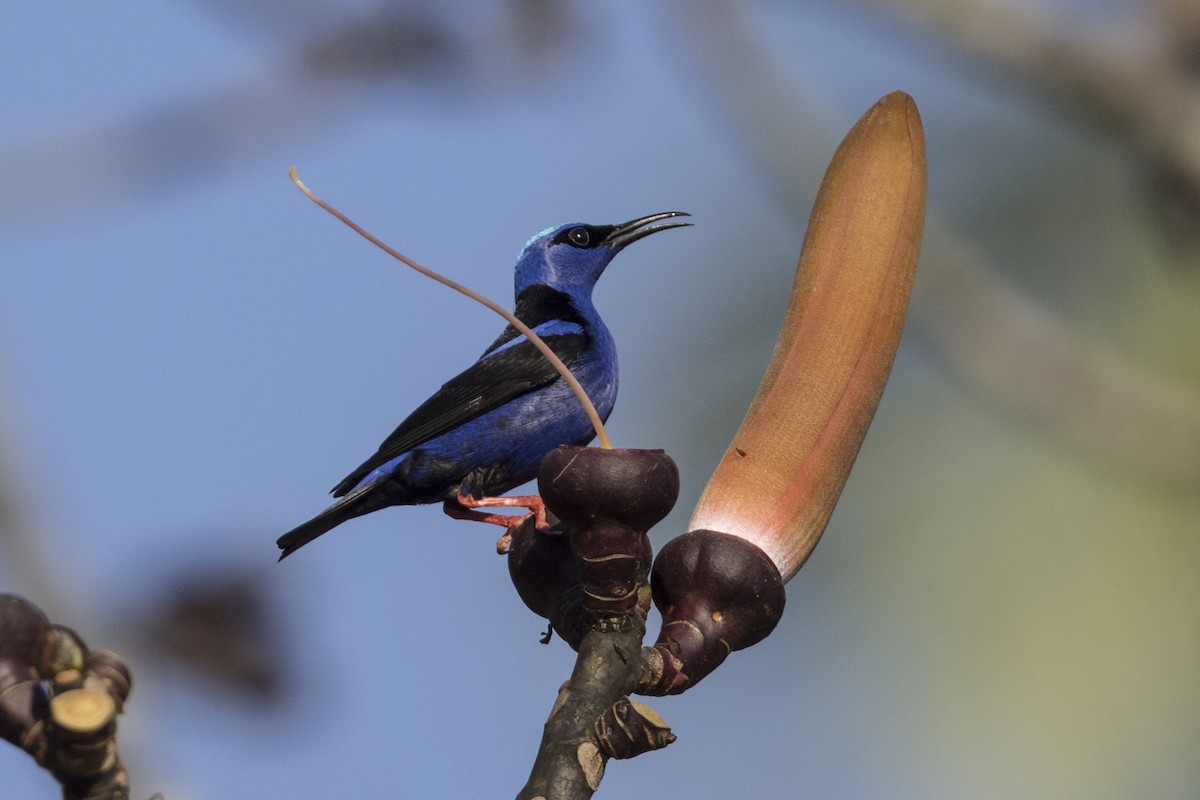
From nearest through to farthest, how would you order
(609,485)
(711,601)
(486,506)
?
(609,485) < (711,601) < (486,506)

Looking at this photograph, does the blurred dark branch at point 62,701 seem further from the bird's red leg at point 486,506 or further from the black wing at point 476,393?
the black wing at point 476,393

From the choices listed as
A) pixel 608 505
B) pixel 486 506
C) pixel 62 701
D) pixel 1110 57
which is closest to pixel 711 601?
pixel 608 505

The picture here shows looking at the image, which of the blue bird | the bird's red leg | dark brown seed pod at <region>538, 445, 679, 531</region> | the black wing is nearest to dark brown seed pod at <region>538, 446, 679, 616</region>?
dark brown seed pod at <region>538, 445, 679, 531</region>

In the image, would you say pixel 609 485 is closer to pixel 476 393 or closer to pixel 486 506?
pixel 486 506

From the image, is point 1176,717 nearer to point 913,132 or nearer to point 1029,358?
point 1029,358

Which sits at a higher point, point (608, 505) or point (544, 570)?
point (608, 505)

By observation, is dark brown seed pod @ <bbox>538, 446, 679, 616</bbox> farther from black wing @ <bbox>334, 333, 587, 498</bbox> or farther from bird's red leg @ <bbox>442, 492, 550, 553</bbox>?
black wing @ <bbox>334, 333, 587, 498</bbox>
